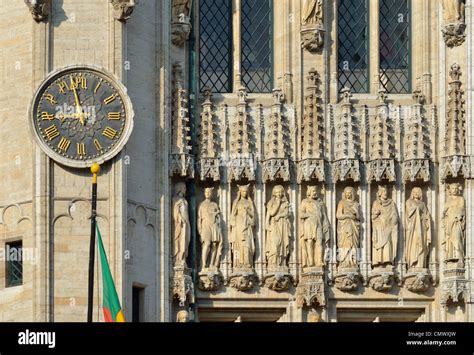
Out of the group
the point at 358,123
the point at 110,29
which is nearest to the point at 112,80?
the point at 110,29

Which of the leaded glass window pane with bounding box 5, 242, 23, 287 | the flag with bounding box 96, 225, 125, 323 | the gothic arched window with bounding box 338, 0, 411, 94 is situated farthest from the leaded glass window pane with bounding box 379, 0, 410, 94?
the leaded glass window pane with bounding box 5, 242, 23, 287

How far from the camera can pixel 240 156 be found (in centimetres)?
6247

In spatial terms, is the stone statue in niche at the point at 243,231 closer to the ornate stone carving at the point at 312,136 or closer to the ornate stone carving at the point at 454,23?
the ornate stone carving at the point at 312,136

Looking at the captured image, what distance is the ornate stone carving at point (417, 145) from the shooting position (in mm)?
62562

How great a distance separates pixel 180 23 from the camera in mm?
62312

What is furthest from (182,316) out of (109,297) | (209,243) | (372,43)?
(372,43)

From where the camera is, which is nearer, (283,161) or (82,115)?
(82,115)

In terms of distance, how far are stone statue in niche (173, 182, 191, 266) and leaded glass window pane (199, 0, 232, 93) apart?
2.51m

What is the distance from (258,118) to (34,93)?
4.81 meters

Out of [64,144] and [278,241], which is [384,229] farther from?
[64,144]

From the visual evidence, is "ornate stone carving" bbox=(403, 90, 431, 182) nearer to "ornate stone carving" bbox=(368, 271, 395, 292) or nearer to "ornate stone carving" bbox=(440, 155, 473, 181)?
"ornate stone carving" bbox=(440, 155, 473, 181)

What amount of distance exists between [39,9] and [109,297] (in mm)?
5540

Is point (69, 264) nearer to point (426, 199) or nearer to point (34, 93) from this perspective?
point (34, 93)

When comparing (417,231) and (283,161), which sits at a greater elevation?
(283,161)
